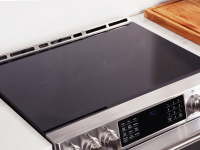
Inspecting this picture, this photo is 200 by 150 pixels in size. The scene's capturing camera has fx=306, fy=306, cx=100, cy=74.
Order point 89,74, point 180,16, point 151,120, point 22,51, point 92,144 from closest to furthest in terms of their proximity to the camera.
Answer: point 92,144 < point 151,120 < point 89,74 < point 22,51 < point 180,16

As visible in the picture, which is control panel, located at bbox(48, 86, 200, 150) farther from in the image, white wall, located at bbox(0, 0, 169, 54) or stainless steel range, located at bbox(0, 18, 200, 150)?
white wall, located at bbox(0, 0, 169, 54)

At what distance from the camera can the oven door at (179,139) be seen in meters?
0.97

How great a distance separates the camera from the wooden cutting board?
1.31 metres

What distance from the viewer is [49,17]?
133 cm

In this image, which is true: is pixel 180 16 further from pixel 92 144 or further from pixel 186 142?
pixel 92 144

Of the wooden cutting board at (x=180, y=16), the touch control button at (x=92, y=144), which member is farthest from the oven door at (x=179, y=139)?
the wooden cutting board at (x=180, y=16)

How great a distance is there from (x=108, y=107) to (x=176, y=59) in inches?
14.9

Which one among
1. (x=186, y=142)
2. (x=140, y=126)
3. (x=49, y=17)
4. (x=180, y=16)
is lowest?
(x=186, y=142)

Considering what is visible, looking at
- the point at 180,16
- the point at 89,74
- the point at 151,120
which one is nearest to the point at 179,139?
the point at 151,120

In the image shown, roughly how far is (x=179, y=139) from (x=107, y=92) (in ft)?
0.93

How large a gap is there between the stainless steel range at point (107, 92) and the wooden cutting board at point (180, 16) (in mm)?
99

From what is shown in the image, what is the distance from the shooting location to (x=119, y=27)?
1429 mm

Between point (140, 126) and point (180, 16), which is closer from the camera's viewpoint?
point (140, 126)

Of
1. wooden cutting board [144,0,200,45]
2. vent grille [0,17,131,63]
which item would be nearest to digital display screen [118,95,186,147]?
wooden cutting board [144,0,200,45]
